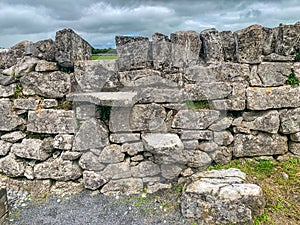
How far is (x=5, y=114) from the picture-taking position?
3865 millimetres

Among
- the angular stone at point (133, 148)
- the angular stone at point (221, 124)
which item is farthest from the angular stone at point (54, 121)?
the angular stone at point (221, 124)

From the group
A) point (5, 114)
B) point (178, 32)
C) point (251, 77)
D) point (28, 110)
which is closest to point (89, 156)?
point (28, 110)

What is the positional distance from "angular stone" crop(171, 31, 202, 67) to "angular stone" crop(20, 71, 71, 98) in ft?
5.30

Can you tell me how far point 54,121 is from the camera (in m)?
3.73

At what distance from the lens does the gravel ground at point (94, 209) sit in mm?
3279

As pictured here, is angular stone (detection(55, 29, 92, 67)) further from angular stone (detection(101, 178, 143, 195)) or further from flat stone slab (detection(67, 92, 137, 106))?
angular stone (detection(101, 178, 143, 195))

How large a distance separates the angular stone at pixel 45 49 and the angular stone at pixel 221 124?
2.57 metres

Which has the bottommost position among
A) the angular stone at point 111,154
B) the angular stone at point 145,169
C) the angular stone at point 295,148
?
the angular stone at point 145,169

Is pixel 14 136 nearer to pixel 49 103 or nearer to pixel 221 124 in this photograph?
pixel 49 103

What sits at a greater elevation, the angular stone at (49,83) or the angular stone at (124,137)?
the angular stone at (49,83)

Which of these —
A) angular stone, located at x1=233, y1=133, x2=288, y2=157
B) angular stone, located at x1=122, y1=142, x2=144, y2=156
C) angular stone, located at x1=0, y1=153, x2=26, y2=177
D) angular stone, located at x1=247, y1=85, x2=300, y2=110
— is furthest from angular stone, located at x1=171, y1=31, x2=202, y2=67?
angular stone, located at x1=0, y1=153, x2=26, y2=177

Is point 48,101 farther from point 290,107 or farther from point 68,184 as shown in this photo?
point 290,107

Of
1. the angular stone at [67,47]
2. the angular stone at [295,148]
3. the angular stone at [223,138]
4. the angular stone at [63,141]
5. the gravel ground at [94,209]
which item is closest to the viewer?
the gravel ground at [94,209]

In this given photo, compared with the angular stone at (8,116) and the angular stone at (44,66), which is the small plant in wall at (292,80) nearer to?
the angular stone at (44,66)
